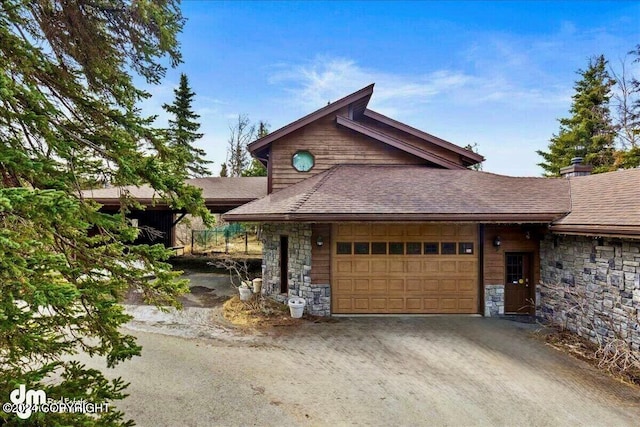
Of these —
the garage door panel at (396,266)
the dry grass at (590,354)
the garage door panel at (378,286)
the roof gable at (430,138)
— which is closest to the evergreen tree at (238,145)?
the roof gable at (430,138)

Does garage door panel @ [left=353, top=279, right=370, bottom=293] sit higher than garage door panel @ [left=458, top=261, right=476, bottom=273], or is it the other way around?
garage door panel @ [left=458, top=261, right=476, bottom=273]

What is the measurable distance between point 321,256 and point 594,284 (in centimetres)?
657

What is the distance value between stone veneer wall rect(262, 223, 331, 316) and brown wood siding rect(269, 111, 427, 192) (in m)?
2.32

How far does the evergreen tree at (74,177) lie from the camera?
2.10 m

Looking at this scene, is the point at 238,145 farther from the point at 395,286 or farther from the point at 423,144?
the point at 395,286

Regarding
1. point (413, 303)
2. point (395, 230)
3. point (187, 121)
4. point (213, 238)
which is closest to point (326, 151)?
point (395, 230)

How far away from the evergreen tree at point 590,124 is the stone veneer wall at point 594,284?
19450 millimetres

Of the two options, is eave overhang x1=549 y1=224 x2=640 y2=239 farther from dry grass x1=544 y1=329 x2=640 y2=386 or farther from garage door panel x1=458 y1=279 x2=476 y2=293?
garage door panel x1=458 y1=279 x2=476 y2=293

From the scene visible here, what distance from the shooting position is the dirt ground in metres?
4.56

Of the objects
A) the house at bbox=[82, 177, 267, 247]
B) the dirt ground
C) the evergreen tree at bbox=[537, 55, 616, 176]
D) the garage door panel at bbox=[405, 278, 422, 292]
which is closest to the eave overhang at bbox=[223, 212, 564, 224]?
the garage door panel at bbox=[405, 278, 422, 292]

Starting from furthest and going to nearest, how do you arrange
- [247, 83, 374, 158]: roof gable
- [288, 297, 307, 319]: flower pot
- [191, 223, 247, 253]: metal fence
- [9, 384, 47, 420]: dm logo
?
[191, 223, 247, 253]: metal fence
[247, 83, 374, 158]: roof gable
[288, 297, 307, 319]: flower pot
[9, 384, 47, 420]: dm logo

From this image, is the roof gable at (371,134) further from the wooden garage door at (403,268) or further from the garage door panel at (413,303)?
the garage door panel at (413,303)

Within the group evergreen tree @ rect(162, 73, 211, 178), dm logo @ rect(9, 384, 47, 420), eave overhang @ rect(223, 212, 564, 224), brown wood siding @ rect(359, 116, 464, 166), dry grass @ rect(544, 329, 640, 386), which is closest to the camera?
dm logo @ rect(9, 384, 47, 420)

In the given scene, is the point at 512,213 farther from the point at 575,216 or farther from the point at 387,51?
the point at 387,51
